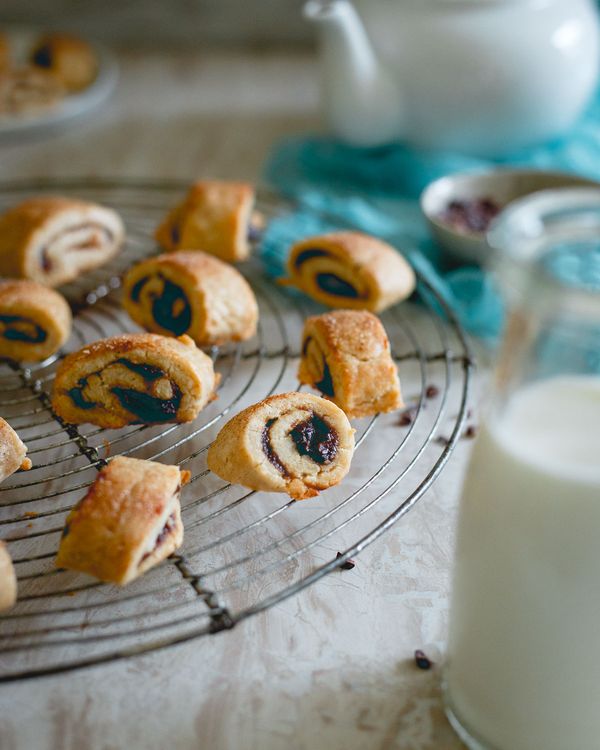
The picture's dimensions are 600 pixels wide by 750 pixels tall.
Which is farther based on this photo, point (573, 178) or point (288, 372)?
point (573, 178)

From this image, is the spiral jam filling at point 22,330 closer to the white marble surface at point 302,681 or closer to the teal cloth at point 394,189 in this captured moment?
the teal cloth at point 394,189

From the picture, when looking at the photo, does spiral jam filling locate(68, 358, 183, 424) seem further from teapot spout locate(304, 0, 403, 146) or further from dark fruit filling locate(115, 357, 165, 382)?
teapot spout locate(304, 0, 403, 146)

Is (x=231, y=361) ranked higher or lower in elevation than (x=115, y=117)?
lower

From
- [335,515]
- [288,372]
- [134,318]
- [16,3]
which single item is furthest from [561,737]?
[16,3]

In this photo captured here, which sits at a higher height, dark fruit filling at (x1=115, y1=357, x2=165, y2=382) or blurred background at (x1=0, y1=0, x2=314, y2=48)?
blurred background at (x1=0, y1=0, x2=314, y2=48)

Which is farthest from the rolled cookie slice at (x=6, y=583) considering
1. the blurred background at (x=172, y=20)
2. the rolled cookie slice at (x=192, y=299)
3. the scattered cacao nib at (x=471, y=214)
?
the blurred background at (x=172, y=20)

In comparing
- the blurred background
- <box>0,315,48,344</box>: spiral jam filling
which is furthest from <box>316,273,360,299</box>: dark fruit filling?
the blurred background

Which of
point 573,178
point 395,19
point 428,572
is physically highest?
point 395,19

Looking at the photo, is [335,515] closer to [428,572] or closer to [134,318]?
[428,572]
